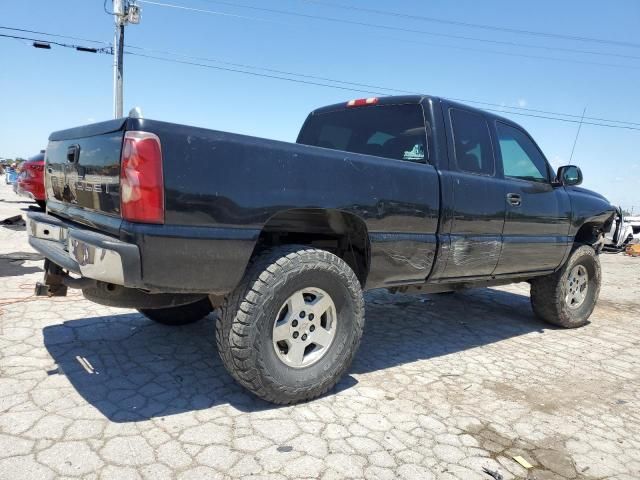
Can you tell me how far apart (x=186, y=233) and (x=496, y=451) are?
1970mm

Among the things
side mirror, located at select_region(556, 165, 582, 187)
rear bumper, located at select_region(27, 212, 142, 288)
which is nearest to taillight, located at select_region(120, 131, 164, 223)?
rear bumper, located at select_region(27, 212, 142, 288)

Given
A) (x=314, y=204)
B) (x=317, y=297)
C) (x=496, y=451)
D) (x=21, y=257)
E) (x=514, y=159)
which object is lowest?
(x=21, y=257)

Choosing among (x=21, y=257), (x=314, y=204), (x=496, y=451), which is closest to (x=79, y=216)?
(x=314, y=204)

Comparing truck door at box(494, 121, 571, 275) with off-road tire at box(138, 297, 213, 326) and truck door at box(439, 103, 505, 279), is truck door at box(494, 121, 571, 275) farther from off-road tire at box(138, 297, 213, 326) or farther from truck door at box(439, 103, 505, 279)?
off-road tire at box(138, 297, 213, 326)

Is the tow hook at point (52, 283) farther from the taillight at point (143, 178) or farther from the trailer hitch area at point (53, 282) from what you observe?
the taillight at point (143, 178)

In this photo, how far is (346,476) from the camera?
2.17 m

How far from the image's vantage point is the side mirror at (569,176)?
186 inches

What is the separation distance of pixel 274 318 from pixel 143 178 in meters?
1.03

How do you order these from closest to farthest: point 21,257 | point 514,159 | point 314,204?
point 314,204 < point 514,159 < point 21,257

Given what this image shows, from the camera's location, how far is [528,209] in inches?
169

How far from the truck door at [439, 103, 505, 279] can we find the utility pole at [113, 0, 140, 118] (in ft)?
57.9

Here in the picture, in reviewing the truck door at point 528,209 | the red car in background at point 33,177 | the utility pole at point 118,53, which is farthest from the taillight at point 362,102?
the utility pole at point 118,53

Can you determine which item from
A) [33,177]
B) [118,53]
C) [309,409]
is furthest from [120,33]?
[309,409]

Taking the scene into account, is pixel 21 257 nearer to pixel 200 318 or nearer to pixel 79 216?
pixel 200 318
